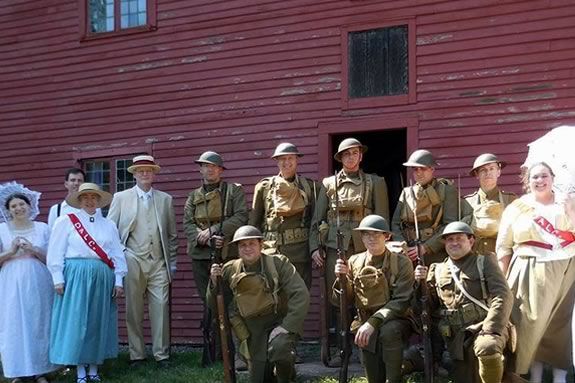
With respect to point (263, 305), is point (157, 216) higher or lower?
higher

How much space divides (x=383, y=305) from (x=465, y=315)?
765 mm

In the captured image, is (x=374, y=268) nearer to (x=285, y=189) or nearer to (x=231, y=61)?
(x=285, y=189)

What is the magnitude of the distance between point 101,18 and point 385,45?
477 cm

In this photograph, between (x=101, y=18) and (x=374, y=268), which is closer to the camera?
(x=374, y=268)

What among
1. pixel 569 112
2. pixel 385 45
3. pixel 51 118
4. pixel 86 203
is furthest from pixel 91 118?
pixel 569 112

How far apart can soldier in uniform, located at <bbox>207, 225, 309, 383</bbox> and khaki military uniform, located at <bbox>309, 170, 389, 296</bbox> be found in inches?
24.0

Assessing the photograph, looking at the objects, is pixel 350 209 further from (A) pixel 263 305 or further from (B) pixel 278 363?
(B) pixel 278 363

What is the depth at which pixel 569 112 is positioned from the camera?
8.42 metres

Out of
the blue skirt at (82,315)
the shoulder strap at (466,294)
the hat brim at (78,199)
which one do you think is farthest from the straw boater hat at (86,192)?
the shoulder strap at (466,294)

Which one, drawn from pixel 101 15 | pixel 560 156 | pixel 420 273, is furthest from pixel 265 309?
pixel 101 15

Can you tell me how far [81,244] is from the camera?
802cm

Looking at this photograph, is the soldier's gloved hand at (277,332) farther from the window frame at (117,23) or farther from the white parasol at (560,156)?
the window frame at (117,23)

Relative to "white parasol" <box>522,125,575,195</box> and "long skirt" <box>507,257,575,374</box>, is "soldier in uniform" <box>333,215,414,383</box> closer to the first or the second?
"long skirt" <box>507,257,575,374</box>

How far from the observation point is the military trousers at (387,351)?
21.3 feet
